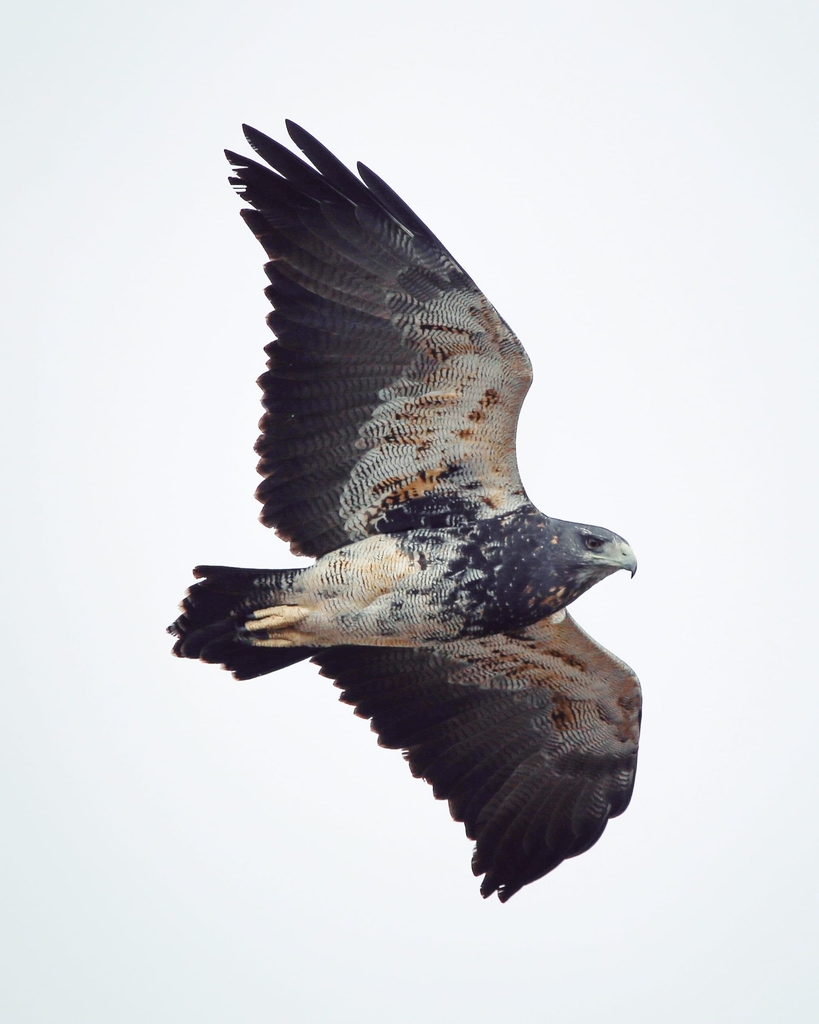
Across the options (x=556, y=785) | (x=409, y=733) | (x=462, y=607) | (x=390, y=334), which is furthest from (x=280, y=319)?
(x=556, y=785)

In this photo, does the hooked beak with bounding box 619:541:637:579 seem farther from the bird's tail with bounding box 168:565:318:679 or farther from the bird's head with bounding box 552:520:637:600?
the bird's tail with bounding box 168:565:318:679

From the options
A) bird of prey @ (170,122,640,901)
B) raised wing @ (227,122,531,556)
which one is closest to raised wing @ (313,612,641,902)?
bird of prey @ (170,122,640,901)

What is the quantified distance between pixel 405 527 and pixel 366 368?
1189 millimetres

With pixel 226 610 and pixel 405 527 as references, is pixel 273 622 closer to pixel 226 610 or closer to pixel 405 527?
pixel 226 610

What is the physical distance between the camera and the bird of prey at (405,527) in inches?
375

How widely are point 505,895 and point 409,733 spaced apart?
56.6 inches

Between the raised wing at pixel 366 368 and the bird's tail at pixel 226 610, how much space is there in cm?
35

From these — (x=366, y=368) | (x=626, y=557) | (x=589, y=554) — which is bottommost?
(x=626, y=557)

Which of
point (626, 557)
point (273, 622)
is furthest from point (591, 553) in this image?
point (273, 622)

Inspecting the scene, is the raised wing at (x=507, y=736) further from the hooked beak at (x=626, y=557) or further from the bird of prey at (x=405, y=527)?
the hooked beak at (x=626, y=557)

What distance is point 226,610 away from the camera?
10117 millimetres

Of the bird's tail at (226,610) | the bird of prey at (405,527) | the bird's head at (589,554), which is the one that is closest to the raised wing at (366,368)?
the bird of prey at (405,527)

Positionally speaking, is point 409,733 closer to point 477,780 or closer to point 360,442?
point 477,780

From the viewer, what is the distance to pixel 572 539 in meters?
9.97
